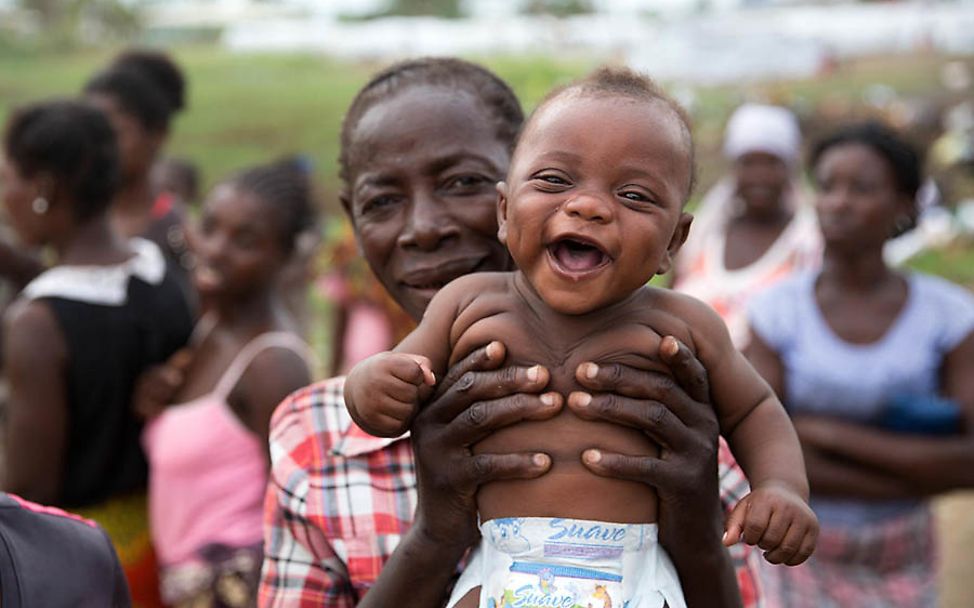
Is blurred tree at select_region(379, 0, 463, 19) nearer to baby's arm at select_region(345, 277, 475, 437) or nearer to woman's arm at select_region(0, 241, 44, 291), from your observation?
woman's arm at select_region(0, 241, 44, 291)

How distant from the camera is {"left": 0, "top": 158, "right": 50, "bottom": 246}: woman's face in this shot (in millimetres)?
3836

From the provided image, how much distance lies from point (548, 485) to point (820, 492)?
7.57ft

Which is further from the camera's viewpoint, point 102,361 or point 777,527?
point 102,361

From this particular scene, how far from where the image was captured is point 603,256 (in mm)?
1631

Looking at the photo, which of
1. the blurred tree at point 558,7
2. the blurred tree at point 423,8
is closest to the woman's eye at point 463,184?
the blurred tree at point 558,7

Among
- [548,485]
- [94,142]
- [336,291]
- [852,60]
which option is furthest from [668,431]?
[852,60]

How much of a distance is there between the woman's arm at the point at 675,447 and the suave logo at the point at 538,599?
0.64 ft

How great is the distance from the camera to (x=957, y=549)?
6.11 m

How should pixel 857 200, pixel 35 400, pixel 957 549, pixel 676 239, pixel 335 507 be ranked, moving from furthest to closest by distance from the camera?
pixel 957 549, pixel 857 200, pixel 35 400, pixel 335 507, pixel 676 239

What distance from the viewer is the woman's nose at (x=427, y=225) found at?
1.94 meters

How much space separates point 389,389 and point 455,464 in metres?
0.16

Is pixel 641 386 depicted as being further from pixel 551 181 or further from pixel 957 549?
pixel 957 549

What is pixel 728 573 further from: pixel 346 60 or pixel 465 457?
pixel 346 60

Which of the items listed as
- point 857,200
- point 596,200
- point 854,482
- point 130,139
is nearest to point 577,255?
point 596,200
